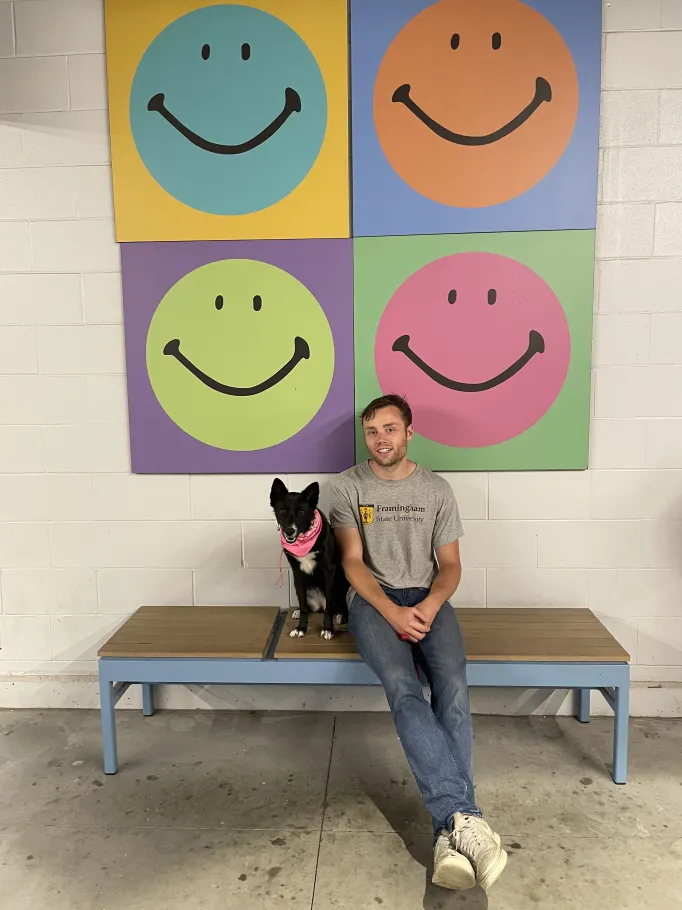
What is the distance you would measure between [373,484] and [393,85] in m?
1.55

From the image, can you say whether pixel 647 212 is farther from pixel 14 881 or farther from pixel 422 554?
pixel 14 881

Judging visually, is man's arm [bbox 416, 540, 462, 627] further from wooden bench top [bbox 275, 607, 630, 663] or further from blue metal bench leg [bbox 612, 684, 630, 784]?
blue metal bench leg [bbox 612, 684, 630, 784]

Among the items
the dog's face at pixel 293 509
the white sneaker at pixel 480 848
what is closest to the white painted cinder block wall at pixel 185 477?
the dog's face at pixel 293 509

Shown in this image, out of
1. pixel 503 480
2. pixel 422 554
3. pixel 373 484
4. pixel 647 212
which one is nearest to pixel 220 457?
pixel 373 484

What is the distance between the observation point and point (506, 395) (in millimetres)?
2713

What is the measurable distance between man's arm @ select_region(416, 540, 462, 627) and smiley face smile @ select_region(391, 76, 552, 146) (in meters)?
1.56

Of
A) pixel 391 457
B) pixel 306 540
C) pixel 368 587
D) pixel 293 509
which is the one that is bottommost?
pixel 368 587

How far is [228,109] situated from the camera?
2648mm

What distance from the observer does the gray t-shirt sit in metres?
2.49

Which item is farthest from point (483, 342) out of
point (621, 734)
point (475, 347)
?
point (621, 734)

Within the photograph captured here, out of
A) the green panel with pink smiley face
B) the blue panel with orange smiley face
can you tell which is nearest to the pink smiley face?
the green panel with pink smiley face

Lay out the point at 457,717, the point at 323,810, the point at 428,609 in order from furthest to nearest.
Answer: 1. the point at 428,609
2. the point at 323,810
3. the point at 457,717

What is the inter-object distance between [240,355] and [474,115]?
1.31m

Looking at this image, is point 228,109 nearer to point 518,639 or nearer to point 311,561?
point 311,561
